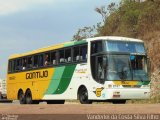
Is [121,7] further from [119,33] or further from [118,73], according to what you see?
[118,73]

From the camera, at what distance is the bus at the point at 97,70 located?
1998 centimetres

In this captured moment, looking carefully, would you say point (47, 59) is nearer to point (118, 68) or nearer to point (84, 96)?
point (84, 96)

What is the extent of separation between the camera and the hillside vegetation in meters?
34.6

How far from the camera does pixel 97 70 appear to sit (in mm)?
20406

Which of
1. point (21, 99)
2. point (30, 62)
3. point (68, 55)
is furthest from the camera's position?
point (21, 99)

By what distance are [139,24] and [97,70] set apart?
19485 millimetres

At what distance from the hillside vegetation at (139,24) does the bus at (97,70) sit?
26.0 ft

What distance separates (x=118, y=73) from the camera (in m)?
20.1

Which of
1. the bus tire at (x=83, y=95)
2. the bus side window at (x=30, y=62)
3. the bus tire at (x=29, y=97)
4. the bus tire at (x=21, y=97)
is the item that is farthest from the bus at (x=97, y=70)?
the bus tire at (x=21, y=97)

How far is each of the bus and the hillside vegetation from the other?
794cm

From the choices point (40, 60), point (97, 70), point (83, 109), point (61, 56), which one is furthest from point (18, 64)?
point (83, 109)

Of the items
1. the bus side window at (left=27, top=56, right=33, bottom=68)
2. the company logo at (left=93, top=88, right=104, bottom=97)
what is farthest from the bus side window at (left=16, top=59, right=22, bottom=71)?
the company logo at (left=93, top=88, right=104, bottom=97)

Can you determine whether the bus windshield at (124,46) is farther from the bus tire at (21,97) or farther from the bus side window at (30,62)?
the bus tire at (21,97)

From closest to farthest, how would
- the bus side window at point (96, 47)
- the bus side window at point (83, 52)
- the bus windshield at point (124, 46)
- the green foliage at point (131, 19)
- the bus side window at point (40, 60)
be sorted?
the bus windshield at point (124, 46), the bus side window at point (96, 47), the bus side window at point (83, 52), the bus side window at point (40, 60), the green foliage at point (131, 19)
